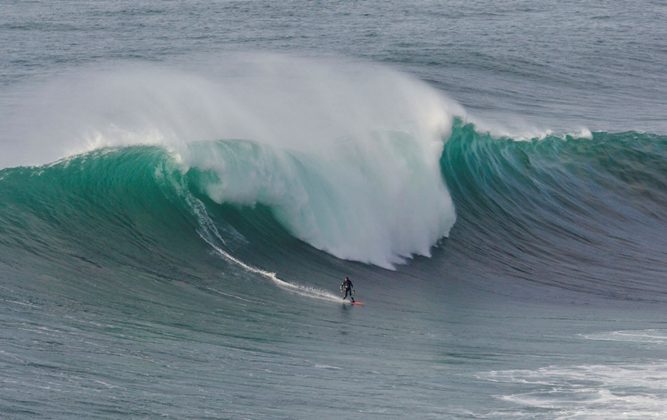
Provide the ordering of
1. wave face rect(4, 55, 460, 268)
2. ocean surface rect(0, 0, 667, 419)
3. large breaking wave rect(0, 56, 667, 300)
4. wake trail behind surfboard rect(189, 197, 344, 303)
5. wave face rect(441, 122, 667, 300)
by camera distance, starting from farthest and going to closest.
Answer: wave face rect(441, 122, 667, 300), wave face rect(4, 55, 460, 268), large breaking wave rect(0, 56, 667, 300), wake trail behind surfboard rect(189, 197, 344, 303), ocean surface rect(0, 0, 667, 419)

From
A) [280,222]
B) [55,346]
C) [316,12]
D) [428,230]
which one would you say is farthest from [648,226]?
[316,12]

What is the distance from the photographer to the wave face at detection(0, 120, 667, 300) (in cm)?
2202

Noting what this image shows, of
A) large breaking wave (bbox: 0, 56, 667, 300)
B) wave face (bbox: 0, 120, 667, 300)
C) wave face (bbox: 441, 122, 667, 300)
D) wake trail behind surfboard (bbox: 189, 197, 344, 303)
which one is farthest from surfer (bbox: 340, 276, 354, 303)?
wave face (bbox: 441, 122, 667, 300)

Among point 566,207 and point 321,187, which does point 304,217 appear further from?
point 566,207

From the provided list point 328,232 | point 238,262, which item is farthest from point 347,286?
point 328,232

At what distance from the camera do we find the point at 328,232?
24047 mm

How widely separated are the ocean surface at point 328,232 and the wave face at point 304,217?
63 mm

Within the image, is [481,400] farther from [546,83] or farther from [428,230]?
[546,83]

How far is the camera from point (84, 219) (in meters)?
22.5

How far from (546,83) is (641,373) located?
85.2 feet

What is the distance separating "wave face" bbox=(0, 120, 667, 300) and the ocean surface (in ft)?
0.21

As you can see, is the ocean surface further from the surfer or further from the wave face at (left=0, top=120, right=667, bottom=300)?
the surfer

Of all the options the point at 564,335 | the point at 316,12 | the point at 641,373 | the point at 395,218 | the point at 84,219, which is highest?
the point at 316,12

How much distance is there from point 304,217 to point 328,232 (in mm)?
650
